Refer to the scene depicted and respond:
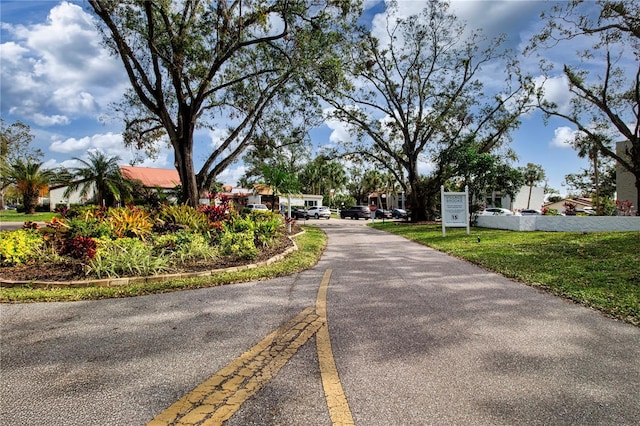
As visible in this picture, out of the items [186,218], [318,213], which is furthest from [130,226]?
[318,213]

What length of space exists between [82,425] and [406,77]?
93.9 feet

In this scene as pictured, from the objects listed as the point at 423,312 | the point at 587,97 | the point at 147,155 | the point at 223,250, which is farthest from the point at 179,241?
the point at 587,97

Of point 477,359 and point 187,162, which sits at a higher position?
point 187,162

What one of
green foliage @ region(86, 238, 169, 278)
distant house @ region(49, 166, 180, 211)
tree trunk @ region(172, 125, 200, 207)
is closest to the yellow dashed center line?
green foliage @ region(86, 238, 169, 278)

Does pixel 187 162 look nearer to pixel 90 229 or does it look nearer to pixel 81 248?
pixel 90 229

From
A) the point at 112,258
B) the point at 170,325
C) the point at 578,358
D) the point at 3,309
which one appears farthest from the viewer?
the point at 112,258

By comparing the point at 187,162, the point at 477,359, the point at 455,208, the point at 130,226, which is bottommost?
the point at 477,359

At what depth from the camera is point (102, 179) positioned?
66.6 ft

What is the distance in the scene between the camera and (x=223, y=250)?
8781 mm

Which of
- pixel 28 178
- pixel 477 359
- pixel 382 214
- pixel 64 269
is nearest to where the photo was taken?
pixel 477 359

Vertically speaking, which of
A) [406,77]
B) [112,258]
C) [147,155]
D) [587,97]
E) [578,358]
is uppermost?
[406,77]

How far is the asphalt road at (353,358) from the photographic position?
2416mm

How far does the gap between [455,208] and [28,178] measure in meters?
36.7

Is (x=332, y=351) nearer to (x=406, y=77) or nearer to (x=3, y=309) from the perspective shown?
(x=3, y=309)
